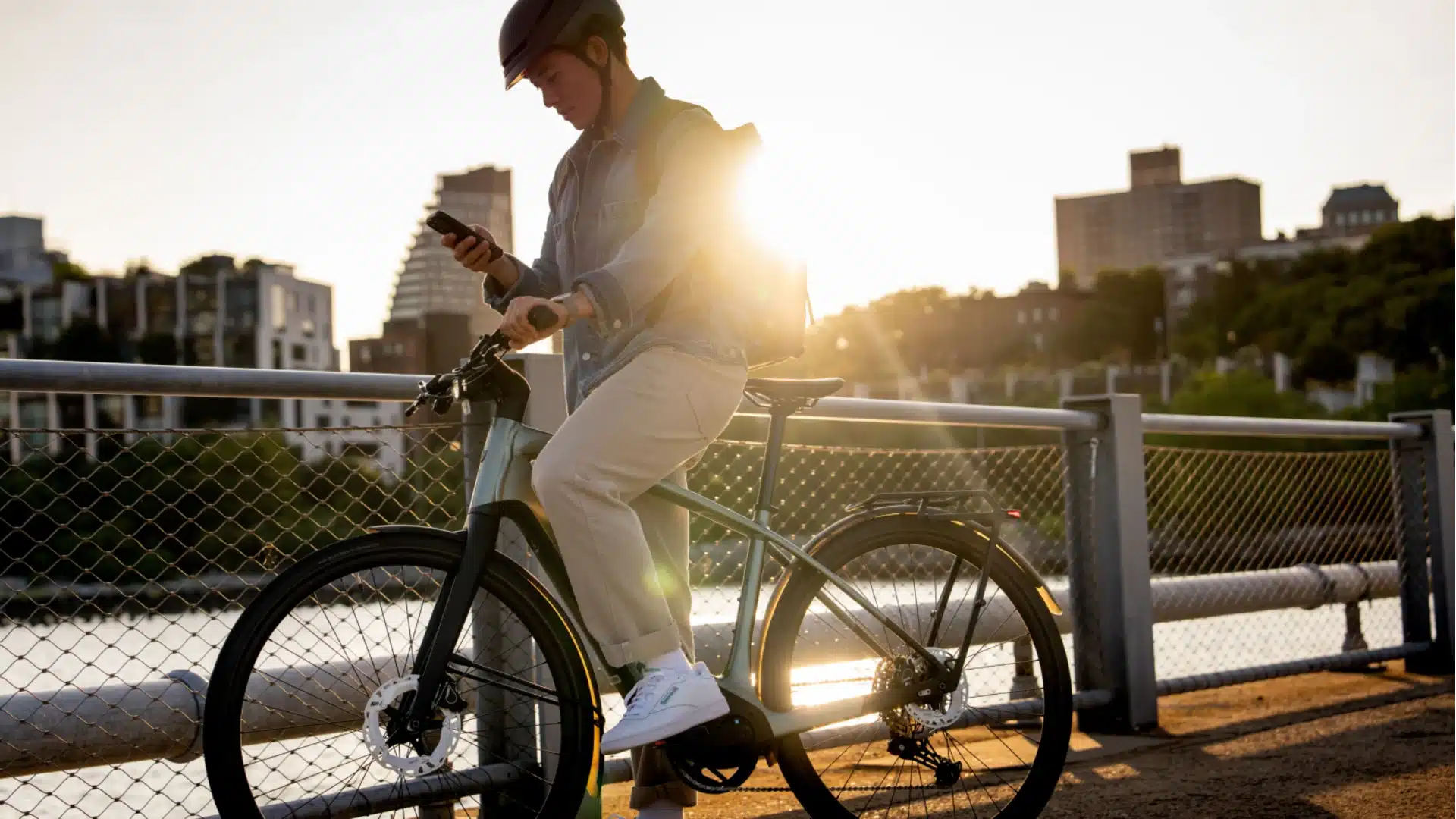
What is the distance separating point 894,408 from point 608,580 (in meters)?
1.87

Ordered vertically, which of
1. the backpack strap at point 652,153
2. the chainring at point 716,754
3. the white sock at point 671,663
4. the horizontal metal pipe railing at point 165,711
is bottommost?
the chainring at point 716,754

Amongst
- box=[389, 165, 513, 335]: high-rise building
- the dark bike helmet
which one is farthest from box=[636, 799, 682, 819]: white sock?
box=[389, 165, 513, 335]: high-rise building

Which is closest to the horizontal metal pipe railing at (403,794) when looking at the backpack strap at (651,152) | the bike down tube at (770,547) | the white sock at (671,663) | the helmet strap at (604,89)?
the white sock at (671,663)

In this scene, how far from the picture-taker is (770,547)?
11.3 ft

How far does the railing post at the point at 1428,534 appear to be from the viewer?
7004 mm

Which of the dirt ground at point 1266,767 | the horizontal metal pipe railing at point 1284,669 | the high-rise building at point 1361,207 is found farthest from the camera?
the high-rise building at point 1361,207

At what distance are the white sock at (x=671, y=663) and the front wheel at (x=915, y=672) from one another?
308 millimetres

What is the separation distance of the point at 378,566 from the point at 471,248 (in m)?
0.69

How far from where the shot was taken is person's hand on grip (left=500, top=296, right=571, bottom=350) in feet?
9.39

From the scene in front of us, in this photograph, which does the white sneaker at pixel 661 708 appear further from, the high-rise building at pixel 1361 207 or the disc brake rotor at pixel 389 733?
the high-rise building at pixel 1361 207

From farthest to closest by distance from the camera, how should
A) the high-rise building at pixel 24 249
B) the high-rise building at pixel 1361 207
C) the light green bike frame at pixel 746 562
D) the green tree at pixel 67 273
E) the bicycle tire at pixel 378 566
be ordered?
the high-rise building at pixel 1361 207
the high-rise building at pixel 24 249
the green tree at pixel 67 273
the light green bike frame at pixel 746 562
the bicycle tire at pixel 378 566

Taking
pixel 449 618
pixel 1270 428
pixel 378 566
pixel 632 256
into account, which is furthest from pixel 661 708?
pixel 1270 428

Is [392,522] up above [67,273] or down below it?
below

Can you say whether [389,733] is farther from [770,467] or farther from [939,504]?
[939,504]
